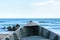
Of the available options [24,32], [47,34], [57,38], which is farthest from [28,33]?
[57,38]

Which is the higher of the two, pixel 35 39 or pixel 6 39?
pixel 6 39

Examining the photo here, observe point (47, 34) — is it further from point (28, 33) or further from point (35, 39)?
point (28, 33)

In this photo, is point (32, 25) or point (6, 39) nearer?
point (6, 39)

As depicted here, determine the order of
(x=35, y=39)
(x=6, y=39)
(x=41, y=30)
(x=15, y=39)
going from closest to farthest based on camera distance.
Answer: (x=6, y=39) < (x=15, y=39) < (x=35, y=39) < (x=41, y=30)

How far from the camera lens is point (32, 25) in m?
14.2

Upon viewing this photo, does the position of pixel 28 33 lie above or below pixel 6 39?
below

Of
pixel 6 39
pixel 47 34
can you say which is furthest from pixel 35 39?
pixel 6 39

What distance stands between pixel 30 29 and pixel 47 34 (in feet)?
9.02

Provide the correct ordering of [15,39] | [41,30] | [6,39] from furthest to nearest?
[41,30], [15,39], [6,39]

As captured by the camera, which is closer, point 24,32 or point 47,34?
point 47,34

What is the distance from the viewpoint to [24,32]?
45.0 feet

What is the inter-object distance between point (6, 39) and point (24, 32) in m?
5.75

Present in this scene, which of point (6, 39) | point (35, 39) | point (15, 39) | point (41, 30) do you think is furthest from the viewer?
point (41, 30)

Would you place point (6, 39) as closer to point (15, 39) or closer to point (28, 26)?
point (15, 39)
